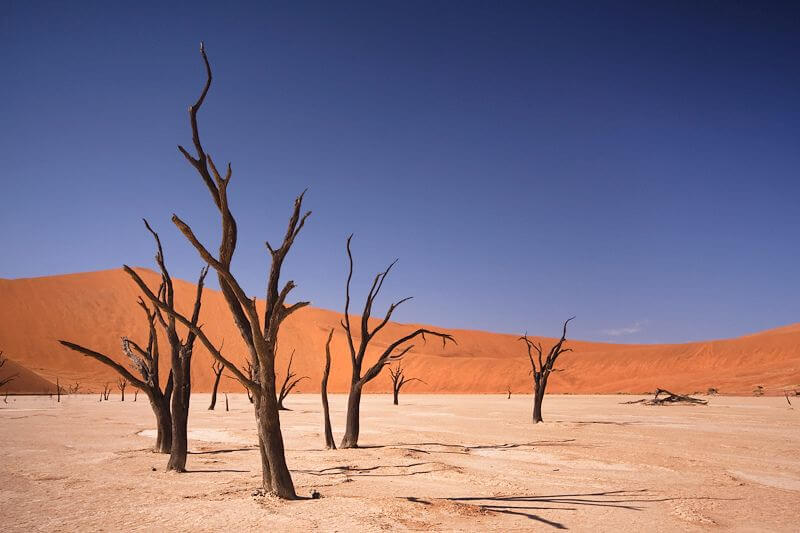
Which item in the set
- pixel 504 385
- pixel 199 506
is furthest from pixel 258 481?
pixel 504 385

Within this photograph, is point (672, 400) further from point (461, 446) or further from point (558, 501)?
point (558, 501)

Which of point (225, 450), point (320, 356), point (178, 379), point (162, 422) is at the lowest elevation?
point (225, 450)

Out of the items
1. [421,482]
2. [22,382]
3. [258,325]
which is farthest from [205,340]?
[22,382]

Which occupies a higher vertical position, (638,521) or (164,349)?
(164,349)

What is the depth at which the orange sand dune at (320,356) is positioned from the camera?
169ft

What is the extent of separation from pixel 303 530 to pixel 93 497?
11.7 feet

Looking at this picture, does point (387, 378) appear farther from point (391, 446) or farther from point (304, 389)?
point (391, 446)

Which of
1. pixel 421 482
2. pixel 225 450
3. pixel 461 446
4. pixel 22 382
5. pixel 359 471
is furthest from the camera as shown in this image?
pixel 22 382

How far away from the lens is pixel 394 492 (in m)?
7.40

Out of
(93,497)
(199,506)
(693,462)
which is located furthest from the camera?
(693,462)

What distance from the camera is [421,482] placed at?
328 inches

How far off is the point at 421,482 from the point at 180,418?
14.0 feet

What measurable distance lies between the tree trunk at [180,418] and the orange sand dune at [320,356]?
4245 centimetres

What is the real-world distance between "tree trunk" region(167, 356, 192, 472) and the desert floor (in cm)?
29
